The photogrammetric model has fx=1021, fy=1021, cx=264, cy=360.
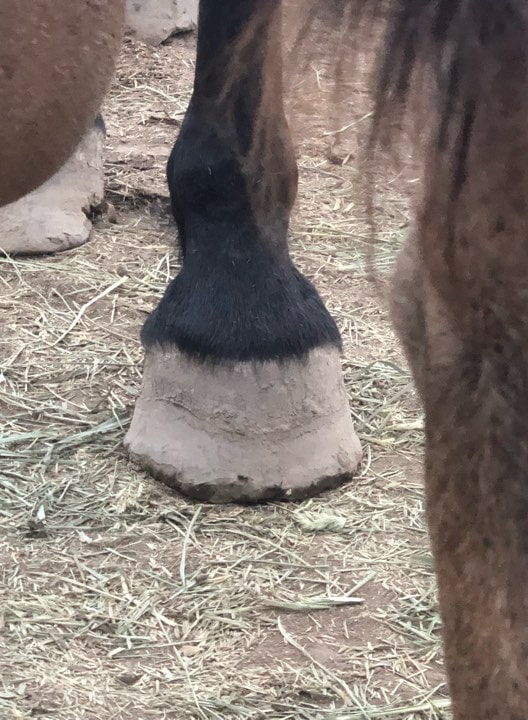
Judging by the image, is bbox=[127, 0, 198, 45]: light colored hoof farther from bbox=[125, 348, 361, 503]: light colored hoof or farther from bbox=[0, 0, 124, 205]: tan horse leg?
bbox=[0, 0, 124, 205]: tan horse leg

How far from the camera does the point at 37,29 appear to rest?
810 millimetres

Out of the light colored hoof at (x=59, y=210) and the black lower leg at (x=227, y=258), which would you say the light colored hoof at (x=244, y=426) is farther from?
the light colored hoof at (x=59, y=210)

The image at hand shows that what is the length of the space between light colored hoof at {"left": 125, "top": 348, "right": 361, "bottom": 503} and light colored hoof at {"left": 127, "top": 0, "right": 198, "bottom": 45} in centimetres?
193

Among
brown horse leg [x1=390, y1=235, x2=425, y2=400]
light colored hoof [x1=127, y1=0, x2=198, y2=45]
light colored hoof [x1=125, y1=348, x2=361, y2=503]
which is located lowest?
light colored hoof [x1=125, y1=348, x2=361, y2=503]

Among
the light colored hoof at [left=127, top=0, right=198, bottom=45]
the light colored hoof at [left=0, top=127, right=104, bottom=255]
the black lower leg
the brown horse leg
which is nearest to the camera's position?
the brown horse leg

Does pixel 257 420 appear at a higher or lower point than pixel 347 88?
lower

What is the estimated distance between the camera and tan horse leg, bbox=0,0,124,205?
2.64 ft

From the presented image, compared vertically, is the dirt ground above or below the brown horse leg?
below

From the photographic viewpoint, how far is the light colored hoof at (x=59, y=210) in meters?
2.04

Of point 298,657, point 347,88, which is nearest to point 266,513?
point 298,657

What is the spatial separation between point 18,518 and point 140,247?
2.89ft

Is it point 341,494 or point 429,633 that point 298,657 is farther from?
point 341,494

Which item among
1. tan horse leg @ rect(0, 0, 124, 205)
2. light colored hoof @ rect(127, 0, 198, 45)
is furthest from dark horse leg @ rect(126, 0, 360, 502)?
light colored hoof @ rect(127, 0, 198, 45)

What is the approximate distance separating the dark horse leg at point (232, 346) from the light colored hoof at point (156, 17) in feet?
5.98
